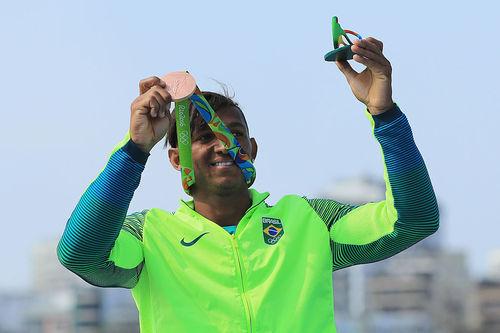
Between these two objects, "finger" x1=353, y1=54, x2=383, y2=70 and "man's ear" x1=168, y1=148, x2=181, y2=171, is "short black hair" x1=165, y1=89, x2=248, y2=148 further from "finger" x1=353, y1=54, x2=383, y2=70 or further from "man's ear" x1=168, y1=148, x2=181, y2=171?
"finger" x1=353, y1=54, x2=383, y2=70

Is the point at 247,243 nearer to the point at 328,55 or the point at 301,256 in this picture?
the point at 301,256

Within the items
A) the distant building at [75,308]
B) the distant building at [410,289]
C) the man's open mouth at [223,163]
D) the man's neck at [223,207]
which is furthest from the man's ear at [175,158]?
the distant building at [410,289]

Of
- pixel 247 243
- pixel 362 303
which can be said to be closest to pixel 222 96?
pixel 247 243

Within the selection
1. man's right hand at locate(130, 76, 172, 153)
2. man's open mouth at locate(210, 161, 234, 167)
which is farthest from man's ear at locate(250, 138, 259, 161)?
man's right hand at locate(130, 76, 172, 153)

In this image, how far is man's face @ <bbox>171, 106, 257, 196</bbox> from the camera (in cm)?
590

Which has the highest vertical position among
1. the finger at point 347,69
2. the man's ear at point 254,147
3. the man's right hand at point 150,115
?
the finger at point 347,69

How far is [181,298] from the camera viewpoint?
5.77m

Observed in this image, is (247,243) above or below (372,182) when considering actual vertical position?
above

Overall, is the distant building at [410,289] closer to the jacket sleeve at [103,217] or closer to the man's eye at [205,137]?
the man's eye at [205,137]

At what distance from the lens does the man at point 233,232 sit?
18.4ft
